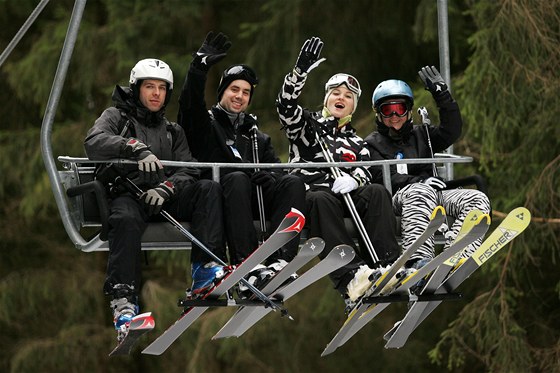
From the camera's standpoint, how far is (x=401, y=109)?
30.1ft

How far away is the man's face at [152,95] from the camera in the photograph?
8.57 metres

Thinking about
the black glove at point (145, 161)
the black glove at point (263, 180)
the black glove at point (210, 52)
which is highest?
the black glove at point (210, 52)

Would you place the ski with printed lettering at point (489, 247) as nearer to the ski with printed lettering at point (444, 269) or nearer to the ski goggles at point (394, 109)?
the ski with printed lettering at point (444, 269)

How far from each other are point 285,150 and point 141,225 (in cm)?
789

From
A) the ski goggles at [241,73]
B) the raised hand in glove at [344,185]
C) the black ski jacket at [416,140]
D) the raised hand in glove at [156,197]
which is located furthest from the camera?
the black ski jacket at [416,140]

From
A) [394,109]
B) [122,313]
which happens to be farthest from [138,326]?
[394,109]

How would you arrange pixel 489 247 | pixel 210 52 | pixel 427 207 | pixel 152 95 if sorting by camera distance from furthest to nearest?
1. pixel 427 207
2. pixel 152 95
3. pixel 210 52
4. pixel 489 247

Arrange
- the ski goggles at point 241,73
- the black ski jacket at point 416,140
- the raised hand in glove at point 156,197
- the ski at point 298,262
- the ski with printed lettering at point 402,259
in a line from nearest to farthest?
the ski with printed lettering at point 402,259, the ski at point 298,262, the raised hand in glove at point 156,197, the ski goggles at point 241,73, the black ski jacket at point 416,140

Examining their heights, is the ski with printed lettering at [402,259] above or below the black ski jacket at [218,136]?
below

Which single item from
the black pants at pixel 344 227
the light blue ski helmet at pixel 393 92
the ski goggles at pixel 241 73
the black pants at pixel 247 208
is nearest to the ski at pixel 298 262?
the black pants at pixel 247 208

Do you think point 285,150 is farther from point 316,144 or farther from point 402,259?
point 402,259

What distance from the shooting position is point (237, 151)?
8.78m

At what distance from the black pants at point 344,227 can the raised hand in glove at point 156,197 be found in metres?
0.76

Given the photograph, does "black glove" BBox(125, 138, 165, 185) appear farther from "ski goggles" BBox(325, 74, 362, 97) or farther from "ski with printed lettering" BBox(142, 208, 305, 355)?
"ski goggles" BBox(325, 74, 362, 97)
